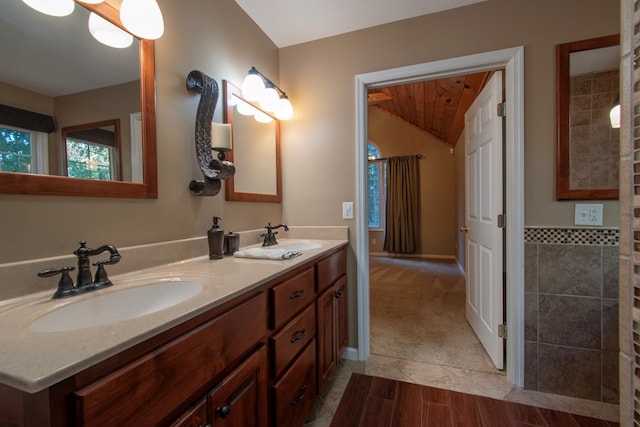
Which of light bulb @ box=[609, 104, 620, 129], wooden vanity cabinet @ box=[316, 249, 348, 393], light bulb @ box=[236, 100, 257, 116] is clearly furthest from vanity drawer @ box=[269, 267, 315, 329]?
light bulb @ box=[609, 104, 620, 129]

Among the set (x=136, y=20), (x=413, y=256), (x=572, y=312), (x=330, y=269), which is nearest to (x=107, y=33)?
(x=136, y=20)

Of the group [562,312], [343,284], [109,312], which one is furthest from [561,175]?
[109,312]

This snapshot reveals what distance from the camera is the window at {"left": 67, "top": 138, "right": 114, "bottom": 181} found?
0.92 metres

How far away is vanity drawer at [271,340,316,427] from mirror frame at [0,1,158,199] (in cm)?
95

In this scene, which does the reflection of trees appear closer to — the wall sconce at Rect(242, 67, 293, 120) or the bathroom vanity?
the bathroom vanity

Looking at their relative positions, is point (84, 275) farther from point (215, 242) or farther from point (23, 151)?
point (215, 242)

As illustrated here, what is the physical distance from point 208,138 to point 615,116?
218cm

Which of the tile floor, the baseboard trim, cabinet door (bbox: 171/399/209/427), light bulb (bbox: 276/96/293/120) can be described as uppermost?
light bulb (bbox: 276/96/293/120)

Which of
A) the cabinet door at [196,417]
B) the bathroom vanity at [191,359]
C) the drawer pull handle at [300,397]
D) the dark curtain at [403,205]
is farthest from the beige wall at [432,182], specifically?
the cabinet door at [196,417]

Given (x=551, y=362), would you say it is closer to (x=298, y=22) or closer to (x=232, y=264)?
(x=232, y=264)

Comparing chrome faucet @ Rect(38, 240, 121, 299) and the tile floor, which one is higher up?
chrome faucet @ Rect(38, 240, 121, 299)

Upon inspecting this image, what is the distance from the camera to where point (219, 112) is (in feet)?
5.24

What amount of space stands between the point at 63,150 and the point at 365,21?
189cm

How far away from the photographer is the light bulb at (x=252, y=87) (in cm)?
173
